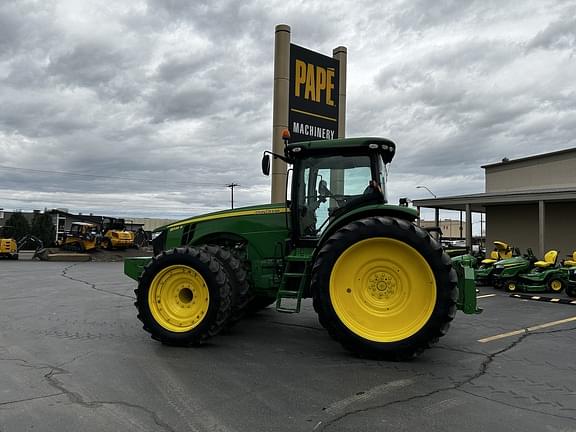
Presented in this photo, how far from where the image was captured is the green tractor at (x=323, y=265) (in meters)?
5.39

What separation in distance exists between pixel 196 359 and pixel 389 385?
88.3 inches

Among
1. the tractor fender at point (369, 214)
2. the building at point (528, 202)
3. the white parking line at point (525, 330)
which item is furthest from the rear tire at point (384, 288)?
the building at point (528, 202)

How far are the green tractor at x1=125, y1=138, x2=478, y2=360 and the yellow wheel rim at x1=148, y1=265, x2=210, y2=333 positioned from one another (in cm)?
1

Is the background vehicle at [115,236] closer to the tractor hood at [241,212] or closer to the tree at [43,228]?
the tree at [43,228]

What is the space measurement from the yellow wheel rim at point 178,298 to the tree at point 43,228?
155 feet

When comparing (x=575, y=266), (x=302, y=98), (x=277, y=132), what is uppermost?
(x=302, y=98)

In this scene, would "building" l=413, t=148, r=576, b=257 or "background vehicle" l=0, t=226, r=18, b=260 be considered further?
"background vehicle" l=0, t=226, r=18, b=260

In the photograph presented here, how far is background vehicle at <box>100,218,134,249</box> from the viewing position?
109 ft

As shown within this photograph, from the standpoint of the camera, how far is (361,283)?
5.64 metres

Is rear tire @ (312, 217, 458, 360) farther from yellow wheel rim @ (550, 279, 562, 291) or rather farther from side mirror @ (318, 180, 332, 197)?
yellow wheel rim @ (550, 279, 562, 291)

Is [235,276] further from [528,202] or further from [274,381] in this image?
[528,202]

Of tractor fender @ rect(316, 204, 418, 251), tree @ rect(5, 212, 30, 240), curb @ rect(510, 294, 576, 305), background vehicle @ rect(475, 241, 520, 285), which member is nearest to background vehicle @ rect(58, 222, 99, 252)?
tree @ rect(5, 212, 30, 240)

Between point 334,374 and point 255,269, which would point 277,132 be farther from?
point 334,374

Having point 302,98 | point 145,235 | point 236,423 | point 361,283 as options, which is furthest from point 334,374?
point 145,235
